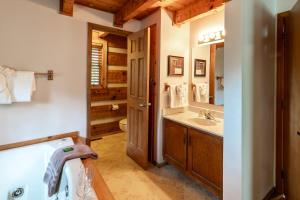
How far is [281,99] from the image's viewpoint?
1938 millimetres

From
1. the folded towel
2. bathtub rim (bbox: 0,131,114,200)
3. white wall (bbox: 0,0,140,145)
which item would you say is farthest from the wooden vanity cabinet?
the folded towel

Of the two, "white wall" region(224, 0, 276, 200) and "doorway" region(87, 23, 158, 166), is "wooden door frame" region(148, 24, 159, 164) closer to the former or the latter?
"doorway" region(87, 23, 158, 166)

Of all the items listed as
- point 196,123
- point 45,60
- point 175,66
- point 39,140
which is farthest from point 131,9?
point 39,140

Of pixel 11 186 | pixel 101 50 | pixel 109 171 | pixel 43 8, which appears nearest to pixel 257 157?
pixel 109 171

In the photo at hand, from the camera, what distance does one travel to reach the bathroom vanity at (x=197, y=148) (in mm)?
1853

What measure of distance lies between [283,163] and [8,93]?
10.2 feet

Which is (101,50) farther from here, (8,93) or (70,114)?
(8,93)

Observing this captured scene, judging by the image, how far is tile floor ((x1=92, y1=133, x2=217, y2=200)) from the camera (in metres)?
2.02

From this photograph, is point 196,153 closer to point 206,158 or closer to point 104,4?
point 206,158

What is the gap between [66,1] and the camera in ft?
6.77

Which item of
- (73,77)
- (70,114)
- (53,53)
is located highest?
(53,53)

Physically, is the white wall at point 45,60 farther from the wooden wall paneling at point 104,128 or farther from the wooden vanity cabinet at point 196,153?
the wooden wall paneling at point 104,128

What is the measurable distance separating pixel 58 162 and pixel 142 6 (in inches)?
79.2

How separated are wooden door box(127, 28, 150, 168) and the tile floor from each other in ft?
0.63
